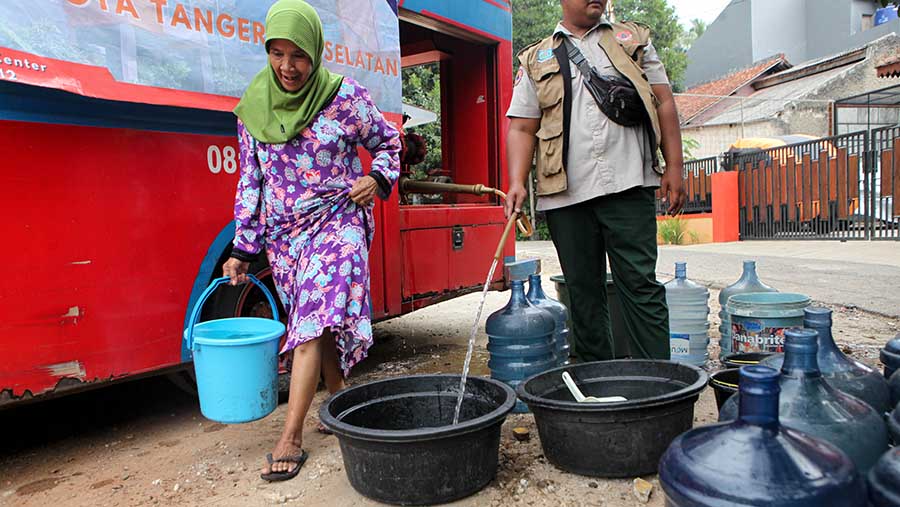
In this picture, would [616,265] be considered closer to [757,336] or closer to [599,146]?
[599,146]

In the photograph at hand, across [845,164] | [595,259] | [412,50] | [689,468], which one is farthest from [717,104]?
[689,468]

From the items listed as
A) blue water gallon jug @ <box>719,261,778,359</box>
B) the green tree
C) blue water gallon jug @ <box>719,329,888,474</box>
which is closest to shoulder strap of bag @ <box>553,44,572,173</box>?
blue water gallon jug @ <box>719,261,778,359</box>

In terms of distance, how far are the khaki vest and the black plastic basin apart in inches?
38.2

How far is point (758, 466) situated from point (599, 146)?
6.52ft

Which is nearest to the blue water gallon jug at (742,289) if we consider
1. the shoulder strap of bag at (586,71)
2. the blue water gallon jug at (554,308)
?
the blue water gallon jug at (554,308)

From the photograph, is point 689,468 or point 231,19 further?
point 231,19

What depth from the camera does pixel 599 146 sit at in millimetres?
2975

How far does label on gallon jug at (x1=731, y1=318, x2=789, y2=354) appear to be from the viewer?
3436 millimetres

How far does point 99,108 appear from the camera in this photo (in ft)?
8.68

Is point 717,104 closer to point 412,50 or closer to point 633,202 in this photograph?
point 412,50

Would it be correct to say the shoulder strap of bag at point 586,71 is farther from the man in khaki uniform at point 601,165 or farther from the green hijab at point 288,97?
the green hijab at point 288,97

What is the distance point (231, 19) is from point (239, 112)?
0.56 metres

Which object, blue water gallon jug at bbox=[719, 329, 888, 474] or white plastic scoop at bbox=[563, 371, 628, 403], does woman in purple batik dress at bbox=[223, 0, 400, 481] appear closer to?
white plastic scoop at bbox=[563, 371, 628, 403]

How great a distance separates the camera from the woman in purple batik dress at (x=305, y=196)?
261cm
